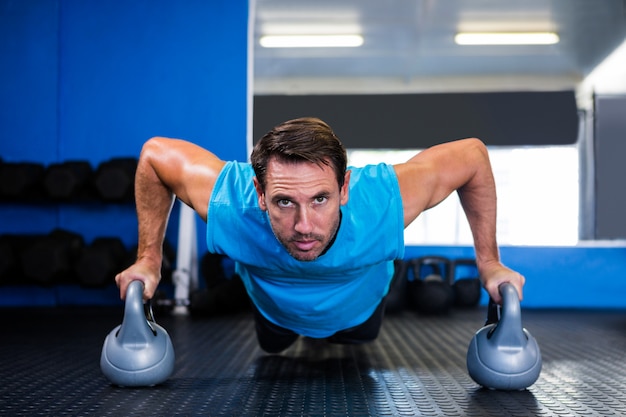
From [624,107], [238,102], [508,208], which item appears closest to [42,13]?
[238,102]

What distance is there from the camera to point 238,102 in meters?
3.54

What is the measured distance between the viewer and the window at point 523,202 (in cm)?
378

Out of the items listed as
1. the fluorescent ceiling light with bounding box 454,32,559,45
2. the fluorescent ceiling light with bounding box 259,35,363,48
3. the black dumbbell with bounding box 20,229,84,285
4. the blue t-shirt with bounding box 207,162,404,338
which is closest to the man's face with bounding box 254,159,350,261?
the blue t-shirt with bounding box 207,162,404,338

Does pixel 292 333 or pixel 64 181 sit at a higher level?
pixel 64 181

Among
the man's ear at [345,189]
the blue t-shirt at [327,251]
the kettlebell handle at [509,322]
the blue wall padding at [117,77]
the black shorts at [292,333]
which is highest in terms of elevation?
the blue wall padding at [117,77]

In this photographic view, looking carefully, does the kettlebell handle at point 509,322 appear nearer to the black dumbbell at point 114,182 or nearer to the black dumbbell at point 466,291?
the black dumbbell at point 466,291

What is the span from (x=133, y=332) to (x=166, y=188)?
0.39m

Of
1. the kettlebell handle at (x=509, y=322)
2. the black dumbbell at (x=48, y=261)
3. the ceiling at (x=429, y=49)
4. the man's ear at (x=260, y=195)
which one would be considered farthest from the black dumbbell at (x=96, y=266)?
the kettlebell handle at (x=509, y=322)

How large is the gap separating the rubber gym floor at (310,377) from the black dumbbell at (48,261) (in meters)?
0.53

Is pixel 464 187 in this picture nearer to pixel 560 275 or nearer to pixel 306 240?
pixel 306 240

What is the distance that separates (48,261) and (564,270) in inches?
110

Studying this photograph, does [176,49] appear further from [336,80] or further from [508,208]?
[508,208]

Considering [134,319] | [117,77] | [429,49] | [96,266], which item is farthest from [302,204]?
[429,49]

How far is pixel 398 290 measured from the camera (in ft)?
9.98
